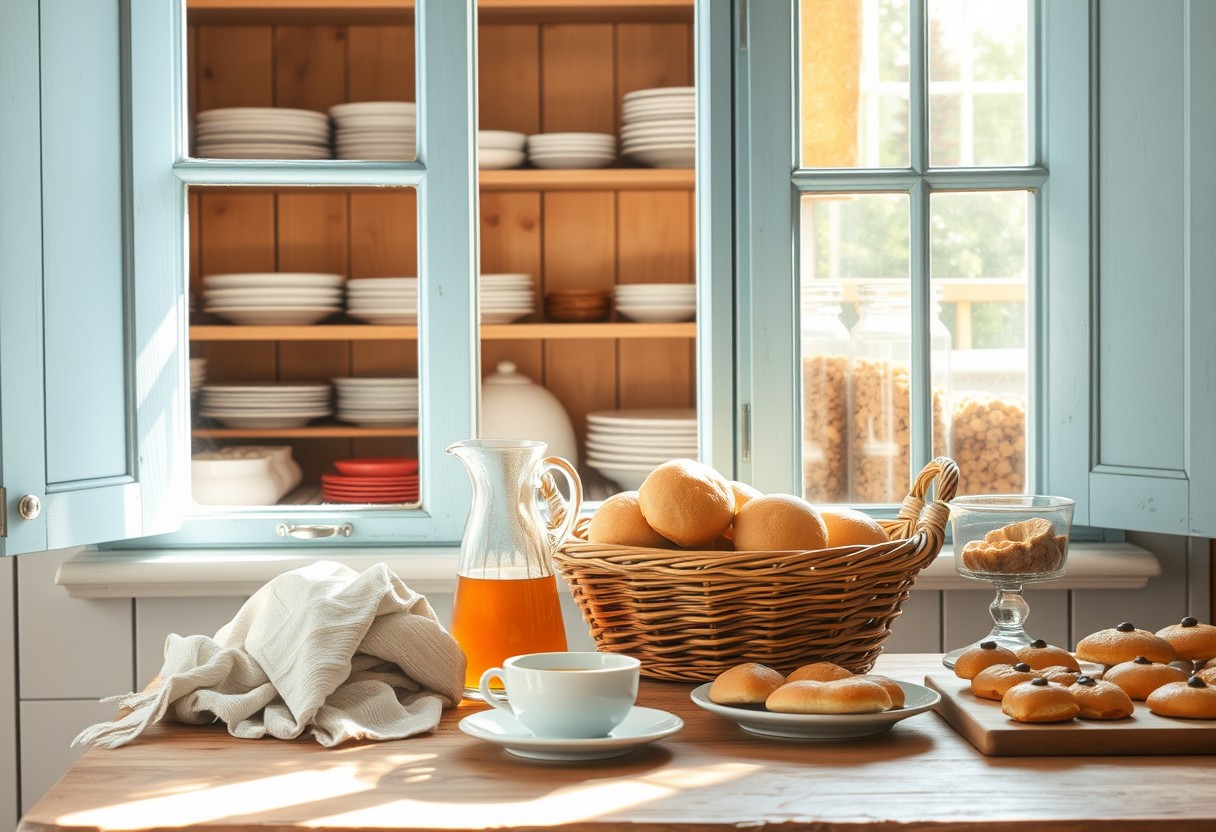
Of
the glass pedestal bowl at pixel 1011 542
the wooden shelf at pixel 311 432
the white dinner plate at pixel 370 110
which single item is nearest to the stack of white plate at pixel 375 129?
the white dinner plate at pixel 370 110

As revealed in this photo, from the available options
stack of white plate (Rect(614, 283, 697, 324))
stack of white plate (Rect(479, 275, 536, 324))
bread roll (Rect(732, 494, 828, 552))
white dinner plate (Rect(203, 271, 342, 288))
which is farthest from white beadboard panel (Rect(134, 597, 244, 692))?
stack of white plate (Rect(614, 283, 697, 324))

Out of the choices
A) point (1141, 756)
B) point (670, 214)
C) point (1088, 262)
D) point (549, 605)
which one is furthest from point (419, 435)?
point (670, 214)

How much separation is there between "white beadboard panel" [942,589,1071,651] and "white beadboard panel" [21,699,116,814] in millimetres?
1182

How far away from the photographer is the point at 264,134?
210 centimetres

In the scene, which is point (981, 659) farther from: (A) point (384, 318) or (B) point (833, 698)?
(A) point (384, 318)

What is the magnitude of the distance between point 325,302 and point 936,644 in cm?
126

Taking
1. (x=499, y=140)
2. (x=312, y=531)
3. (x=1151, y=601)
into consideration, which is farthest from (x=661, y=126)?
(x=1151, y=601)

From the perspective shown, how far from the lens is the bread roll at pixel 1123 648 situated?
1204 millimetres

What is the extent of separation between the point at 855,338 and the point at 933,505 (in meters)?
0.52

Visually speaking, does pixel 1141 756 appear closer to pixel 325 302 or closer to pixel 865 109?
pixel 865 109

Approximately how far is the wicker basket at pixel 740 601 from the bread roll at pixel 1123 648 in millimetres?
178

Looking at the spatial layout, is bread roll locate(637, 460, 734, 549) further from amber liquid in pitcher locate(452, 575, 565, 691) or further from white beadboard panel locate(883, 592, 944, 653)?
white beadboard panel locate(883, 592, 944, 653)

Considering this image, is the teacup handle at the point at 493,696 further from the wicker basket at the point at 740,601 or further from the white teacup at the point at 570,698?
the wicker basket at the point at 740,601

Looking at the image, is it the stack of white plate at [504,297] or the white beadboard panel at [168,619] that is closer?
the white beadboard panel at [168,619]
